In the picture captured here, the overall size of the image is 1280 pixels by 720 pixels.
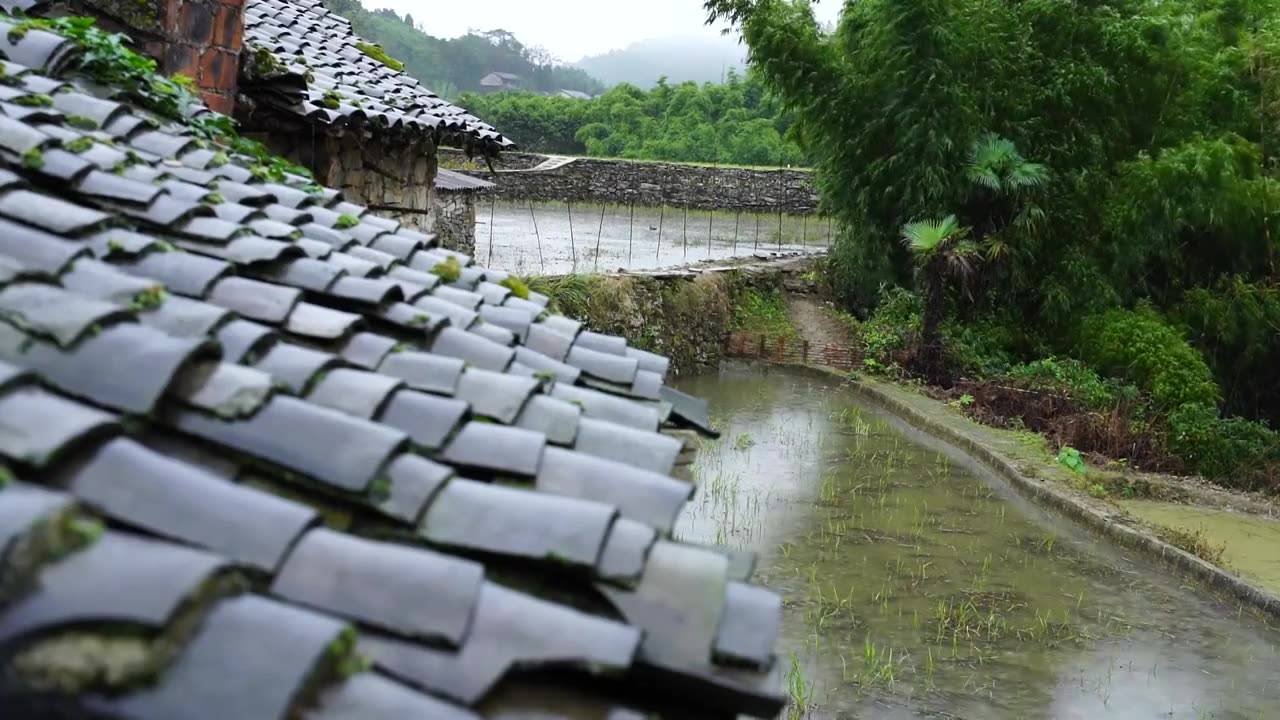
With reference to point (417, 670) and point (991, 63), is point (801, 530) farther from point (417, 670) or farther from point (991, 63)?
point (991, 63)

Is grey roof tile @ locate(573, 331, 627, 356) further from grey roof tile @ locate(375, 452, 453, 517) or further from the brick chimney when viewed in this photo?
the brick chimney

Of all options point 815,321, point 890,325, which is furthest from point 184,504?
point 815,321

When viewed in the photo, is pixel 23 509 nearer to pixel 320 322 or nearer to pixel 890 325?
pixel 320 322

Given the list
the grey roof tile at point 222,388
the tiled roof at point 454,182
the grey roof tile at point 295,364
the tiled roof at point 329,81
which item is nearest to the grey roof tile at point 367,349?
the grey roof tile at point 295,364

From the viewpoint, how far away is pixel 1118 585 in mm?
8164

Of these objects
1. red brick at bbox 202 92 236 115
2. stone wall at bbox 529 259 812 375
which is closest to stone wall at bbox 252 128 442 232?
red brick at bbox 202 92 236 115

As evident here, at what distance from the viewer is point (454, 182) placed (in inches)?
597

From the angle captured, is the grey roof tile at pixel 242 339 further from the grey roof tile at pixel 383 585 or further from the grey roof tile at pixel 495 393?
the grey roof tile at pixel 383 585

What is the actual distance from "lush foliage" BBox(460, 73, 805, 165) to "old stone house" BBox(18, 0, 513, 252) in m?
27.0

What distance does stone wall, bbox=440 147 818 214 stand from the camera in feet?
96.1

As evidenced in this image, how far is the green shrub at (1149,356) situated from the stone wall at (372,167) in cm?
995

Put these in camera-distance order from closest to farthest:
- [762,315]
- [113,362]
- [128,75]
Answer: [113,362]
[128,75]
[762,315]

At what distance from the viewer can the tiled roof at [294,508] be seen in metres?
1.04

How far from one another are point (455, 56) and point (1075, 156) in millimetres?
66724
